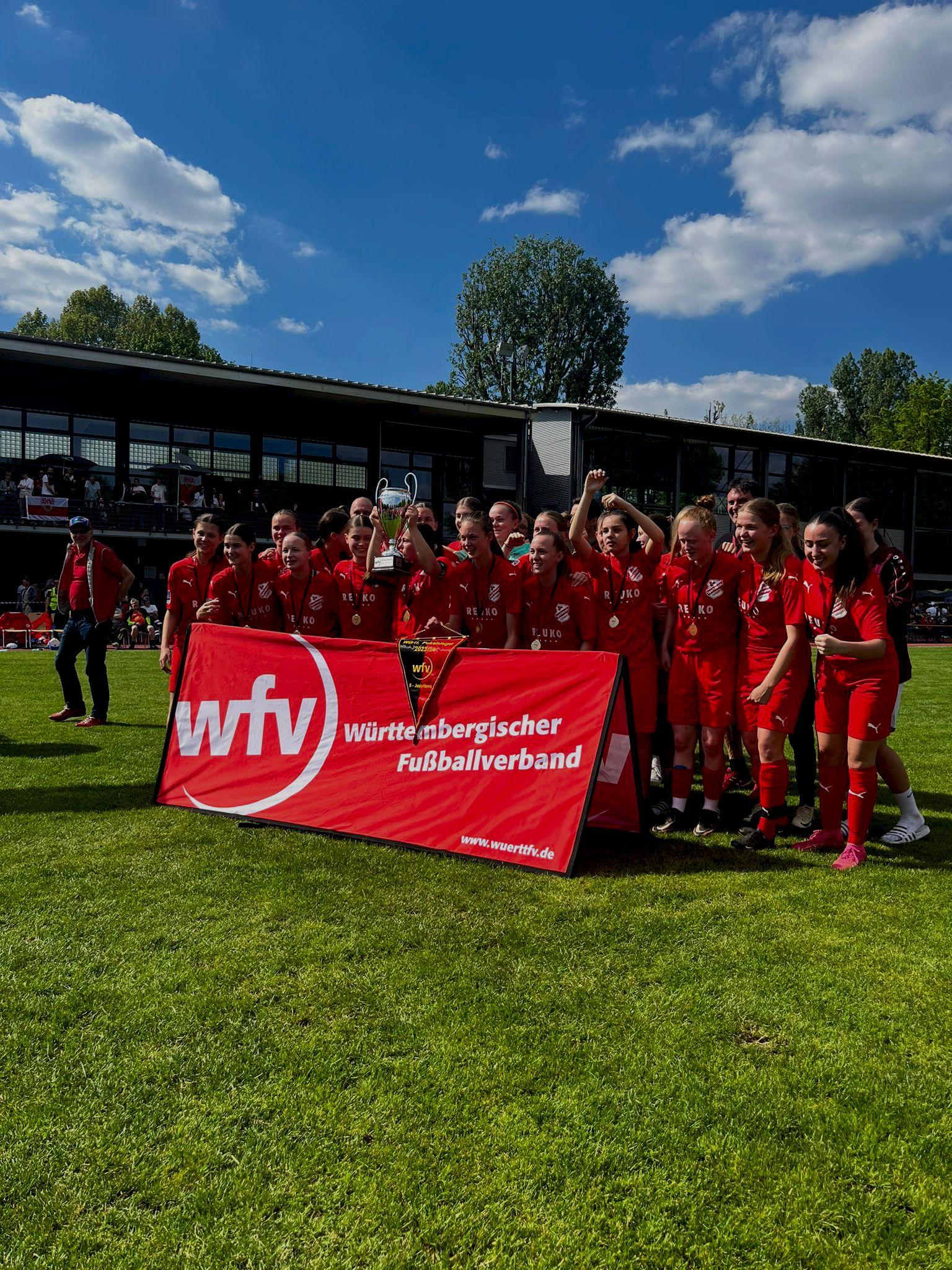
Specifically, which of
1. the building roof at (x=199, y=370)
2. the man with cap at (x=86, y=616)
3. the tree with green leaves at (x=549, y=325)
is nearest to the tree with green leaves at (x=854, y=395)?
the tree with green leaves at (x=549, y=325)

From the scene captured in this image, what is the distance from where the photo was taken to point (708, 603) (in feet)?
15.3

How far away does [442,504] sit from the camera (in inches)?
1118

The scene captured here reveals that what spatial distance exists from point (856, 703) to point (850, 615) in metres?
0.46

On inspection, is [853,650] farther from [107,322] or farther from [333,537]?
[107,322]

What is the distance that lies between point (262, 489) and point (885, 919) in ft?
82.7

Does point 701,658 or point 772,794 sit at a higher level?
point 701,658

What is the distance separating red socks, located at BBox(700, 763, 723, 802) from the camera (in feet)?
15.4

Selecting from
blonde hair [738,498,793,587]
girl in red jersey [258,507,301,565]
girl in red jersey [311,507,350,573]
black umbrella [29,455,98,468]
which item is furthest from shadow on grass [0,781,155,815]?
black umbrella [29,455,98,468]

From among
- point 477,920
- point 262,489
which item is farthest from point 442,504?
point 477,920

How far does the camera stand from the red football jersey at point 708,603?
184 inches

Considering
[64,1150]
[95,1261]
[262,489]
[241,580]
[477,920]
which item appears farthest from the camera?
[262,489]

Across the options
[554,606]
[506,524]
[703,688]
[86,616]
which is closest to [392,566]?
[506,524]

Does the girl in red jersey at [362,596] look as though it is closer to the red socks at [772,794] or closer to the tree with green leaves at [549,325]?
the red socks at [772,794]

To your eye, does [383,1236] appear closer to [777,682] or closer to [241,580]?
[777,682]
